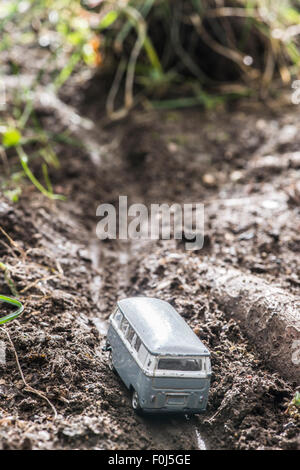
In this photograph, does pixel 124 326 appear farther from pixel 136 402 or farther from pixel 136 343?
pixel 136 402

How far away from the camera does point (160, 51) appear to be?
7.45 meters

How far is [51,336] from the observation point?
3.63m

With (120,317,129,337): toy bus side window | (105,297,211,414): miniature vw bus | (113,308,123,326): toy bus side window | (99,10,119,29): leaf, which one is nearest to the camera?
(105,297,211,414): miniature vw bus

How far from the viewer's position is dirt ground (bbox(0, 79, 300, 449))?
317 centimetres

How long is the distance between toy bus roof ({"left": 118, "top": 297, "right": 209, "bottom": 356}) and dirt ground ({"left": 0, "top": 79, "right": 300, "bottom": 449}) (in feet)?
1.28

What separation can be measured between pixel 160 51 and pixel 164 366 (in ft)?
17.9

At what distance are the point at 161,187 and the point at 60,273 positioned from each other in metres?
2.00

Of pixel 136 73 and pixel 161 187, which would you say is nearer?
pixel 161 187

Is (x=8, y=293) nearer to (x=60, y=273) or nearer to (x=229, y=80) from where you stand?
(x=60, y=273)

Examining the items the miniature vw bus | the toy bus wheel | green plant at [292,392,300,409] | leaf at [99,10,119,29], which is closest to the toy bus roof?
the miniature vw bus

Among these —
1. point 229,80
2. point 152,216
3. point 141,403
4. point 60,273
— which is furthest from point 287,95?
point 141,403

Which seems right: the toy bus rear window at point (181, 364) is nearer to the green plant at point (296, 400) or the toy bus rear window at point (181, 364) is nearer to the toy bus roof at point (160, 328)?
the toy bus roof at point (160, 328)

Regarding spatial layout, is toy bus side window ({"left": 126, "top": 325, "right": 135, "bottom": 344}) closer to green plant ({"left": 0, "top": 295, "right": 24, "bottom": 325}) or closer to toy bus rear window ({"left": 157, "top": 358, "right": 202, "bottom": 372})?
toy bus rear window ({"left": 157, "top": 358, "right": 202, "bottom": 372})

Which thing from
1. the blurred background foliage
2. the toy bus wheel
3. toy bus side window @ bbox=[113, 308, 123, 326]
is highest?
the blurred background foliage
